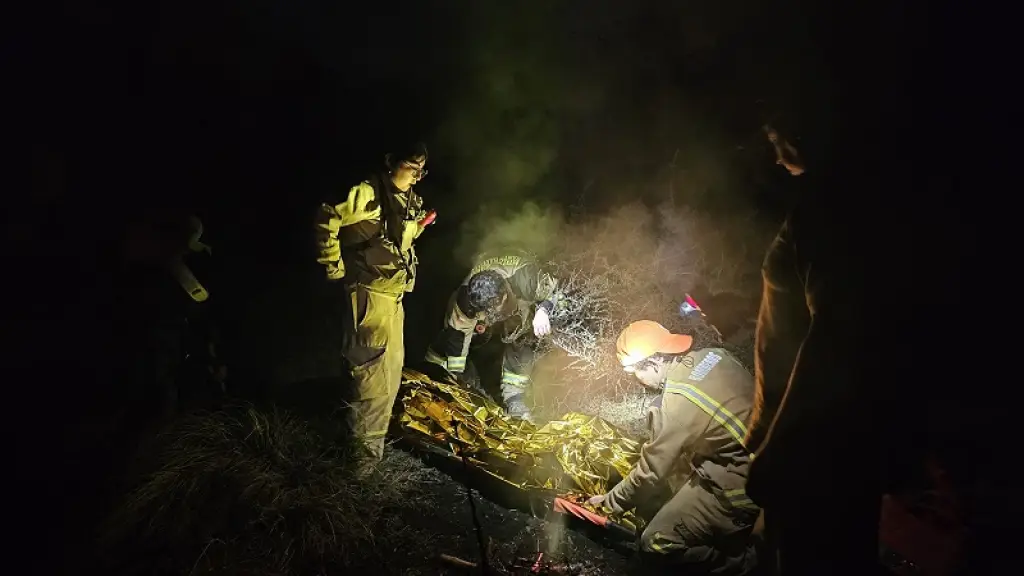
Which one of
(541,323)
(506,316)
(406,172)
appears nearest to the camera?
(406,172)

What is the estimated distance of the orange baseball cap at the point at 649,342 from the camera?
4133 mm

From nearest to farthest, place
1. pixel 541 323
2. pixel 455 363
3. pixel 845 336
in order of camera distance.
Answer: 1. pixel 845 336
2. pixel 541 323
3. pixel 455 363

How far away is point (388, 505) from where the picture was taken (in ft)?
14.9

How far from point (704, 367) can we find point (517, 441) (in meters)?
2.09

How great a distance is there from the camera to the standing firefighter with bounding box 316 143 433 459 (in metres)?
4.58

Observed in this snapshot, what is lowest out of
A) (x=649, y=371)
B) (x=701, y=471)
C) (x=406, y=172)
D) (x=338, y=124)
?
(x=701, y=471)

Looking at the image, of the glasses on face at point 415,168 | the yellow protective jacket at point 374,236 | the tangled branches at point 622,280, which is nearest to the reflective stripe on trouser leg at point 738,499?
the tangled branches at point 622,280

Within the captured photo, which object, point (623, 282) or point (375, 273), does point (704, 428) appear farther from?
point (623, 282)

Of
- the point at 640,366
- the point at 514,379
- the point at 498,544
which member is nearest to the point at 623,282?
the point at 514,379

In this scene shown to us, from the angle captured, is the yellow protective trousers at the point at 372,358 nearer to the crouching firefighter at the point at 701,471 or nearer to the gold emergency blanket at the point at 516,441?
the gold emergency blanket at the point at 516,441

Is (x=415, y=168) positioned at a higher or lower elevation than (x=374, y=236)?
higher

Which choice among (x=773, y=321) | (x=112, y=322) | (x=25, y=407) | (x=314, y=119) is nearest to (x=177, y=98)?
(x=314, y=119)

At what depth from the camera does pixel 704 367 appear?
3.90 m

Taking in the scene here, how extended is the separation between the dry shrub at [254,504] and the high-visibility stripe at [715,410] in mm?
2477
